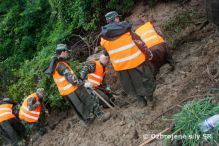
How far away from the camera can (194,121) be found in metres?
5.33

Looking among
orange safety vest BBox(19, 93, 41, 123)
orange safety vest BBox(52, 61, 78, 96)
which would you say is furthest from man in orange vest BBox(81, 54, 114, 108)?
orange safety vest BBox(19, 93, 41, 123)

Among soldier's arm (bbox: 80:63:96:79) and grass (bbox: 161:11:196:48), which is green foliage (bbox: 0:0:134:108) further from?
soldier's arm (bbox: 80:63:96:79)

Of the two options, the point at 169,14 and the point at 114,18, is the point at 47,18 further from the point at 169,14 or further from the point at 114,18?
the point at 114,18

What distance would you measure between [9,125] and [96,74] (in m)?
2.84

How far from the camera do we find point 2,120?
913 centimetres

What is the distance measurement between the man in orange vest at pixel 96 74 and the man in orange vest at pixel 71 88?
198 mm

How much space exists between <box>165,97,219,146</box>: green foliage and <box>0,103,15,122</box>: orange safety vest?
16.1 ft

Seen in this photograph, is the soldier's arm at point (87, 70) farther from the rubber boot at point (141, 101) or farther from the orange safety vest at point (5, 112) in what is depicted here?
the orange safety vest at point (5, 112)

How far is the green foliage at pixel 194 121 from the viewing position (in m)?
5.11

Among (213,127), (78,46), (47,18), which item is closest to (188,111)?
(213,127)

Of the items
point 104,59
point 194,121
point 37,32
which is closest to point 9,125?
point 104,59

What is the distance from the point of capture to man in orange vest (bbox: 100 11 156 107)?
6430 millimetres

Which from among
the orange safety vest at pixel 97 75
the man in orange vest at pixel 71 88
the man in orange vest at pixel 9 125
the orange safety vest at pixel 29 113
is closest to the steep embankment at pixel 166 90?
the man in orange vest at pixel 71 88

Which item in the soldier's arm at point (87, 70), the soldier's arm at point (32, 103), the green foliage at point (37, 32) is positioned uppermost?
the soldier's arm at point (87, 70)
